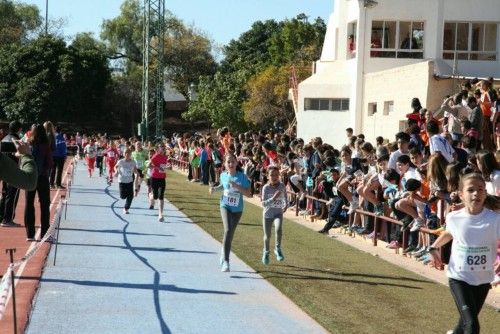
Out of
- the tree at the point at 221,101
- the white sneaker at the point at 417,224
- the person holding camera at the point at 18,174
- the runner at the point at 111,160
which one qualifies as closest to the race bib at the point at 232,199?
the white sneaker at the point at 417,224

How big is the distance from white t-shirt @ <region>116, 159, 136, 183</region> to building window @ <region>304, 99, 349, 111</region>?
20018 mm

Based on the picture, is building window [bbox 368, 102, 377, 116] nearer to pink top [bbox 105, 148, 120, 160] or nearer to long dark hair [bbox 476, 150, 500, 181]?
pink top [bbox 105, 148, 120, 160]

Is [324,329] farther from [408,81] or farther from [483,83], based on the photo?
[408,81]

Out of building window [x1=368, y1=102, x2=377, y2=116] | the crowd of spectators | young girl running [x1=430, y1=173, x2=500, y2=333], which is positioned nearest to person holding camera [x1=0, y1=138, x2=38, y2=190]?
young girl running [x1=430, y1=173, x2=500, y2=333]

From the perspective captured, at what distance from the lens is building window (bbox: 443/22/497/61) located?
36.3 meters

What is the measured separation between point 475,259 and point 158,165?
13.8 meters

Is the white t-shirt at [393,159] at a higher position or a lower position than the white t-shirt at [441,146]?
lower

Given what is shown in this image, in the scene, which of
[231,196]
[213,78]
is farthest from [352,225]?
[213,78]

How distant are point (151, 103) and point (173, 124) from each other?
301 inches

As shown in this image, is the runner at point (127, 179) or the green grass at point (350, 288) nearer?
the green grass at point (350, 288)

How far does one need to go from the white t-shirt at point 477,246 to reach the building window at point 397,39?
2955 centimetres

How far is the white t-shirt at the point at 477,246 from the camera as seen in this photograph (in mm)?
7797

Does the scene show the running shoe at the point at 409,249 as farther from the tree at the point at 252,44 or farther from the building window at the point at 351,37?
the tree at the point at 252,44

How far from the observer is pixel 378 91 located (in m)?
36.0
